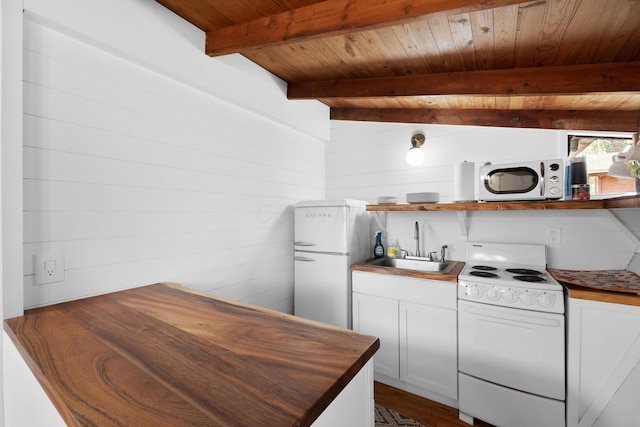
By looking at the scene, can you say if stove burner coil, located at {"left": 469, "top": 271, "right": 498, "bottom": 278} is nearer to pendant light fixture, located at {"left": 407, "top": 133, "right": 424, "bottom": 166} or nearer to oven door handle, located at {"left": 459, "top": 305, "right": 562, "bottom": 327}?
oven door handle, located at {"left": 459, "top": 305, "right": 562, "bottom": 327}

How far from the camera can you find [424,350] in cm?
211

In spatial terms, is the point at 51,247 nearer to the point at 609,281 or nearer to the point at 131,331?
the point at 131,331

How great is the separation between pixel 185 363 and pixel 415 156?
8.39 ft

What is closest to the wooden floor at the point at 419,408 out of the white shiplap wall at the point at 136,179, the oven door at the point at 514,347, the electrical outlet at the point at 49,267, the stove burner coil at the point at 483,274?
the oven door at the point at 514,347

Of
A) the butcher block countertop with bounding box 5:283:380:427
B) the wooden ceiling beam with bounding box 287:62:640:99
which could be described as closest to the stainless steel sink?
the wooden ceiling beam with bounding box 287:62:640:99

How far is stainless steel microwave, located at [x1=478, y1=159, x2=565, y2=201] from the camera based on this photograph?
6.39ft

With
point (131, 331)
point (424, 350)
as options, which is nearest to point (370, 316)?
point (424, 350)

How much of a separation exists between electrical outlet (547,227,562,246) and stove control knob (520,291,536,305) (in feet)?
2.47

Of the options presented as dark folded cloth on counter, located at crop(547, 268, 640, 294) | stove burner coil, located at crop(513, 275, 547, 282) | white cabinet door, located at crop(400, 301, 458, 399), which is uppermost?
dark folded cloth on counter, located at crop(547, 268, 640, 294)

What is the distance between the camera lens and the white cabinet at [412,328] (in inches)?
79.7

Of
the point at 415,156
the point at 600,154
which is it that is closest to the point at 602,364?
the point at 600,154

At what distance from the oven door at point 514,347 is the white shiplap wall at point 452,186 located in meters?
0.77

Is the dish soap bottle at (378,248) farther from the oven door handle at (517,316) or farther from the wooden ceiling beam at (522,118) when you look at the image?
the wooden ceiling beam at (522,118)

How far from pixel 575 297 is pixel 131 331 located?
2189mm
